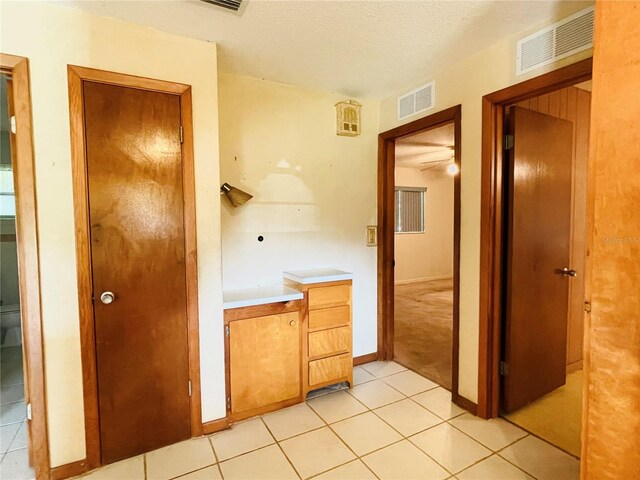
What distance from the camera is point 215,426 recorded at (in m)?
A: 2.13

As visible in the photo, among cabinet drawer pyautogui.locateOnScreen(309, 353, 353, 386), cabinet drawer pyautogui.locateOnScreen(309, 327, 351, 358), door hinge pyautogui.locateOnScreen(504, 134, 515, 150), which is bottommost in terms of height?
cabinet drawer pyautogui.locateOnScreen(309, 353, 353, 386)

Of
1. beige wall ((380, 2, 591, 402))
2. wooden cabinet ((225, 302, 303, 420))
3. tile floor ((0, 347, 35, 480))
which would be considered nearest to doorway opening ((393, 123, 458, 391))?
beige wall ((380, 2, 591, 402))

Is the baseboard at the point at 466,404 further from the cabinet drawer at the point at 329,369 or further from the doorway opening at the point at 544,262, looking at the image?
the cabinet drawer at the point at 329,369

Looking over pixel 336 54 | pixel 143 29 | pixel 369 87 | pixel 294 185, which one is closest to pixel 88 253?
pixel 143 29

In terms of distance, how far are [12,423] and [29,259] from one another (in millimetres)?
1395

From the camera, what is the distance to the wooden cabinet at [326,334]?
2.49 metres

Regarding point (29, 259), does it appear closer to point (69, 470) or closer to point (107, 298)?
point (107, 298)

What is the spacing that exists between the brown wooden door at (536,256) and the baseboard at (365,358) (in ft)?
3.93

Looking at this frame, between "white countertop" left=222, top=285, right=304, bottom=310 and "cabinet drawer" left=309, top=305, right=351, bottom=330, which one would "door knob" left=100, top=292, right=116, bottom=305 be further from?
"cabinet drawer" left=309, top=305, right=351, bottom=330

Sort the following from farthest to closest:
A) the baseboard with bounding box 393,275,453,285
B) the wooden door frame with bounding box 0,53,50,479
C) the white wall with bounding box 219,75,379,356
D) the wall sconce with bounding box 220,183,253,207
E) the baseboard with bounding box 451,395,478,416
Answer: the baseboard with bounding box 393,275,453,285 < the white wall with bounding box 219,75,379,356 < the wall sconce with bounding box 220,183,253,207 < the baseboard with bounding box 451,395,478,416 < the wooden door frame with bounding box 0,53,50,479

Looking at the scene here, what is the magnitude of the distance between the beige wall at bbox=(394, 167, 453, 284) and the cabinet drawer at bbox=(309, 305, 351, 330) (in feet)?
14.7

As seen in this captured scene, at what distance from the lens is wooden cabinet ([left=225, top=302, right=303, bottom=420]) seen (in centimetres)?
221

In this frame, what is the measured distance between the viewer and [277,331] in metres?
2.35

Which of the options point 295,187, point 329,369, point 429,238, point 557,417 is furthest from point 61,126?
point 429,238
